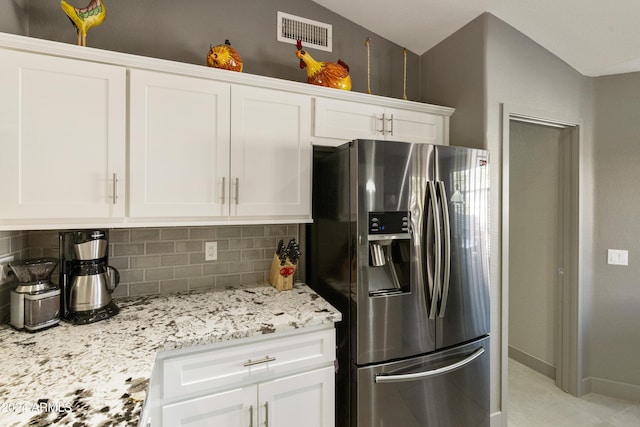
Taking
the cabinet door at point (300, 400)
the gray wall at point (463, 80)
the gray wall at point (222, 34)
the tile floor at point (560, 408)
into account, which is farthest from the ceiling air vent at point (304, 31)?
the tile floor at point (560, 408)

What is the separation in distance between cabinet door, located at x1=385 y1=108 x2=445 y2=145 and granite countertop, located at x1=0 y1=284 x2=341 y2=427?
3.86 feet

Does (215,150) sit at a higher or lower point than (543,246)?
higher

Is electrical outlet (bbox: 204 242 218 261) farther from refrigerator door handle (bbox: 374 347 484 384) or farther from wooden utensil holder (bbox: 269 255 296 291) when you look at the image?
refrigerator door handle (bbox: 374 347 484 384)

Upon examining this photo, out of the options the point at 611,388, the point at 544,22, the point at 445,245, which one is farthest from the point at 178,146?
the point at 611,388

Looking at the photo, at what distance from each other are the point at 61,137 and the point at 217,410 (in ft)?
4.46

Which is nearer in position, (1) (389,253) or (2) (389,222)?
(2) (389,222)

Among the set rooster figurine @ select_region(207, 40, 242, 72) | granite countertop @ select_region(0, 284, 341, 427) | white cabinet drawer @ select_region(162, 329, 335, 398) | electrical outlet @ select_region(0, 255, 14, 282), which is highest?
rooster figurine @ select_region(207, 40, 242, 72)

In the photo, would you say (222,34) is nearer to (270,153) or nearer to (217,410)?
(270,153)

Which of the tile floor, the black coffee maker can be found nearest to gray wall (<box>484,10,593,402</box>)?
the tile floor

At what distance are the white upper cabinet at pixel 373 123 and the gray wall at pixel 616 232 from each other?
4.65 ft

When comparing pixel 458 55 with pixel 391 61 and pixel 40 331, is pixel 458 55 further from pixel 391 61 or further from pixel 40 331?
pixel 40 331

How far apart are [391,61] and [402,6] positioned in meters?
0.42

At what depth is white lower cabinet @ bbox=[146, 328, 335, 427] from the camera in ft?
4.07

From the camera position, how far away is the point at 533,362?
9.33 ft
